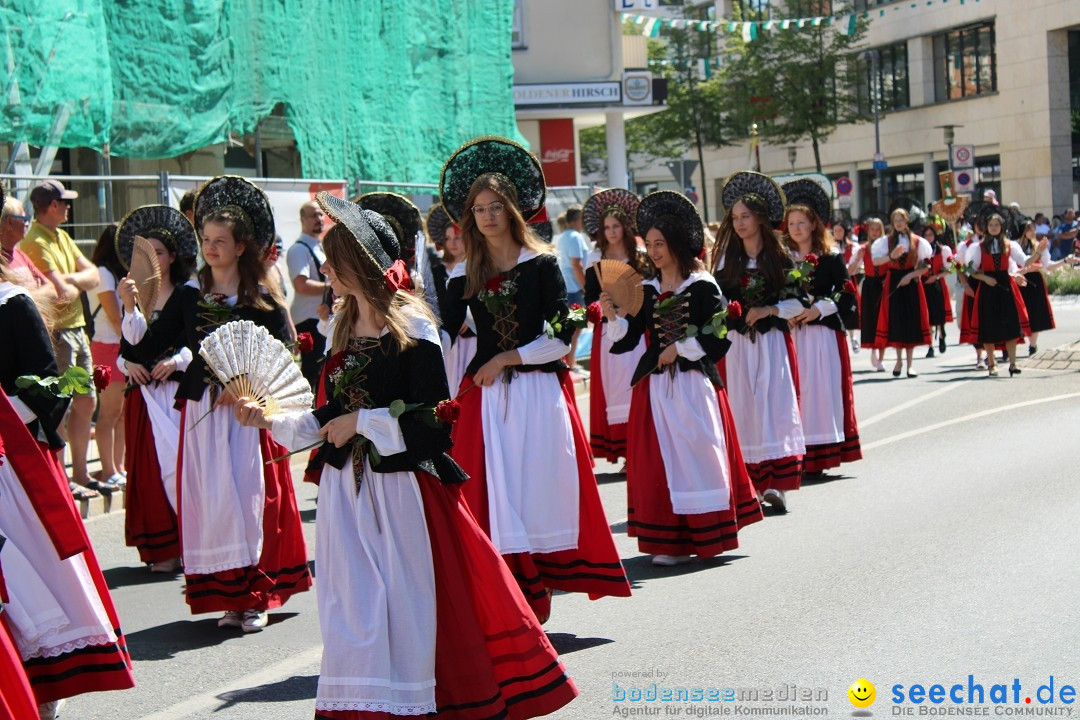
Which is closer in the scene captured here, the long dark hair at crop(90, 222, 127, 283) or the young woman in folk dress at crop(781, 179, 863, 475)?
the long dark hair at crop(90, 222, 127, 283)

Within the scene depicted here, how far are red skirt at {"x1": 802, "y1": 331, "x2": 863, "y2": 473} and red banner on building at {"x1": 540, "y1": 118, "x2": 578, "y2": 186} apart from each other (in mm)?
25956

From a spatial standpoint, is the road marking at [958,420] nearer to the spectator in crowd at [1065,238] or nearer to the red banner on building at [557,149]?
the spectator in crowd at [1065,238]

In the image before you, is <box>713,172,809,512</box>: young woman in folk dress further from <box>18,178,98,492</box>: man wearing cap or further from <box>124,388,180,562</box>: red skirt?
<box>18,178,98,492</box>: man wearing cap

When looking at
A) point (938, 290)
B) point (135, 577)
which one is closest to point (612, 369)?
point (135, 577)

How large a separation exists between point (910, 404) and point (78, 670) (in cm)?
1079

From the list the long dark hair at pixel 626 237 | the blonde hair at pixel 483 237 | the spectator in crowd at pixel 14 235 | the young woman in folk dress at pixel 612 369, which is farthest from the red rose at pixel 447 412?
the long dark hair at pixel 626 237

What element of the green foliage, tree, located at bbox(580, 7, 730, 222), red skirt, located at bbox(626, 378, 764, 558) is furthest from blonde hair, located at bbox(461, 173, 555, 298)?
tree, located at bbox(580, 7, 730, 222)

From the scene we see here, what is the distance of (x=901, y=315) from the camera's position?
17594 millimetres

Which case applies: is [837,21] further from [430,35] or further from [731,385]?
[731,385]

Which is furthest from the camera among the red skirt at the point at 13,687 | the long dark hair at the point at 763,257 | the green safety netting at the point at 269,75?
the green safety netting at the point at 269,75

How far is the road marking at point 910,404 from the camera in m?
13.6

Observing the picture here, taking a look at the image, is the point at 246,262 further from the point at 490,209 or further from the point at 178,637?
the point at 178,637

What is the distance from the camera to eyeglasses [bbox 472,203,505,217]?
681 cm

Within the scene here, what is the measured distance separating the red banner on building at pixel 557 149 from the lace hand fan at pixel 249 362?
3179cm
